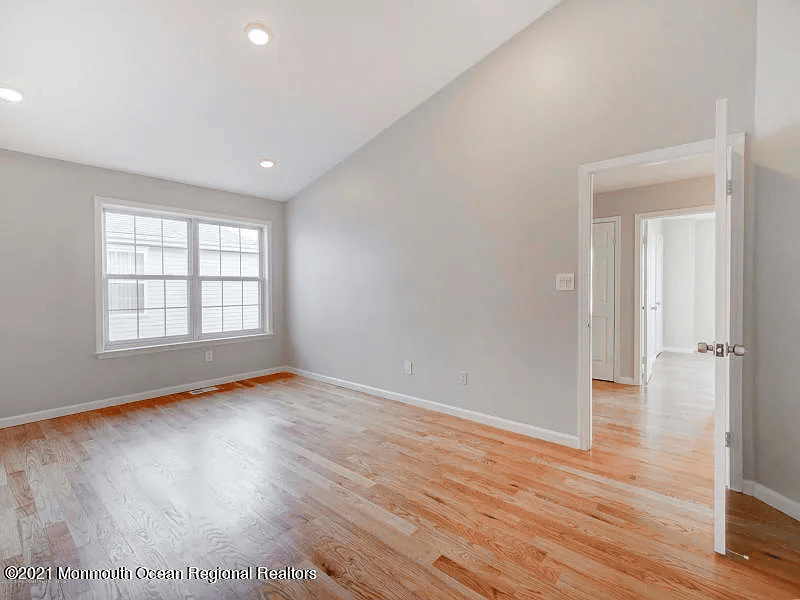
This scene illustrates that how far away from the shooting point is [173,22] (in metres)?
2.42

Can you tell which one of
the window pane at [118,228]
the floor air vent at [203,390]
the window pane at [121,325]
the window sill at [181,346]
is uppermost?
the window pane at [118,228]

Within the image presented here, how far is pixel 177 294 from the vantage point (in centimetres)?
455

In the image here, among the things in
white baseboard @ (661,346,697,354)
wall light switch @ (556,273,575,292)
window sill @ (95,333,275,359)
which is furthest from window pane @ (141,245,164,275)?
white baseboard @ (661,346,697,354)

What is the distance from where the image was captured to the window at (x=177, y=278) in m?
4.06

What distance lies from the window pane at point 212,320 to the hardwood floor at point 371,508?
1562 millimetres

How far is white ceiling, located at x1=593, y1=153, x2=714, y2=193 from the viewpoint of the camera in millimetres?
3620

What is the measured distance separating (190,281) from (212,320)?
57 centimetres

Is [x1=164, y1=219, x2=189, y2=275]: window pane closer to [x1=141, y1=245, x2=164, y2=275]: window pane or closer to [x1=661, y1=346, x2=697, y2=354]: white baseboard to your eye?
[x1=141, y1=245, x2=164, y2=275]: window pane

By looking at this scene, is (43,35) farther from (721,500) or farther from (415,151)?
(721,500)

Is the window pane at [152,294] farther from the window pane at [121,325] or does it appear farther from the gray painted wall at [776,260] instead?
the gray painted wall at [776,260]

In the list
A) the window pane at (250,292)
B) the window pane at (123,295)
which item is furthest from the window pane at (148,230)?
the window pane at (250,292)

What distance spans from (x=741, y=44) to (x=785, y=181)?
87 centimetres

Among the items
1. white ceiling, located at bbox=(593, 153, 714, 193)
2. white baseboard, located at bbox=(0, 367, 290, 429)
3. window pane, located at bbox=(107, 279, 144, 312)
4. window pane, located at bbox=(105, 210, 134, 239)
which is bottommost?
white baseboard, located at bbox=(0, 367, 290, 429)

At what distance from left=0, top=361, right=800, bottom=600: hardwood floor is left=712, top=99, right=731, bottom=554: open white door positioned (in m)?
0.28
